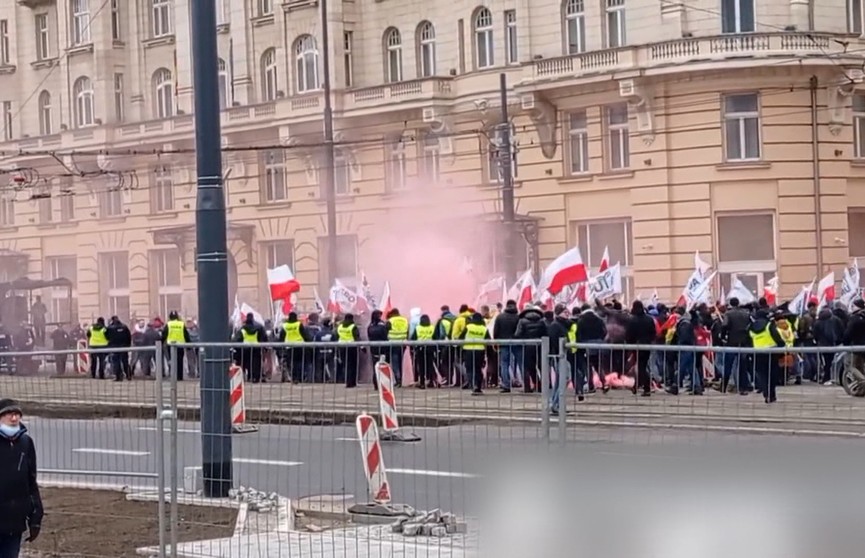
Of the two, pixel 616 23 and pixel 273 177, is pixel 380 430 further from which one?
pixel 273 177

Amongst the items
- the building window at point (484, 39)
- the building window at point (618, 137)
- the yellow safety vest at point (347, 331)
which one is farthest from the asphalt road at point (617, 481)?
the building window at point (484, 39)

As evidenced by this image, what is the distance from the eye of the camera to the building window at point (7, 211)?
2266 inches

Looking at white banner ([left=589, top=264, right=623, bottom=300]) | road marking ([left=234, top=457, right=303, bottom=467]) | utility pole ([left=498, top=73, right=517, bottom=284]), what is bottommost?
road marking ([left=234, top=457, right=303, bottom=467])

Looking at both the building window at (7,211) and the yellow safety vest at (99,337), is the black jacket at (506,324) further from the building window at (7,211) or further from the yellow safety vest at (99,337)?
the building window at (7,211)

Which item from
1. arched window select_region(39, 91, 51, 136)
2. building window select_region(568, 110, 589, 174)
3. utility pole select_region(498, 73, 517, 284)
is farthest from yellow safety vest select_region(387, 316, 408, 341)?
arched window select_region(39, 91, 51, 136)

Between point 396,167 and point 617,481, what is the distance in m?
38.2

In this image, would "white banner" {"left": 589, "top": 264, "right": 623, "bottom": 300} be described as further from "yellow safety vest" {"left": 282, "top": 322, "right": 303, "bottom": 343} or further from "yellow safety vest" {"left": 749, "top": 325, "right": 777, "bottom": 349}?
"yellow safety vest" {"left": 749, "top": 325, "right": 777, "bottom": 349}

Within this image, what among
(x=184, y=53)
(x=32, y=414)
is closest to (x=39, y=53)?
(x=184, y=53)

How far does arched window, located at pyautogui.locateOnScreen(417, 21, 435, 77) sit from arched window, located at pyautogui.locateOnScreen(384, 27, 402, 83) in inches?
41.0

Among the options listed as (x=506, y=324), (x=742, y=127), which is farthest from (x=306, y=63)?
(x=506, y=324)

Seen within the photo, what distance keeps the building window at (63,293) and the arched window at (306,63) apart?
12.4 metres

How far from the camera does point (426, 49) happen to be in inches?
1751

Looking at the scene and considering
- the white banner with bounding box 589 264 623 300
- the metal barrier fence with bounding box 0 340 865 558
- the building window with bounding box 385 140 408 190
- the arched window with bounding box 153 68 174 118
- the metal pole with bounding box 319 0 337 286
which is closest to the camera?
the metal barrier fence with bounding box 0 340 865 558

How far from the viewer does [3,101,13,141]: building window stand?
57.7 metres
